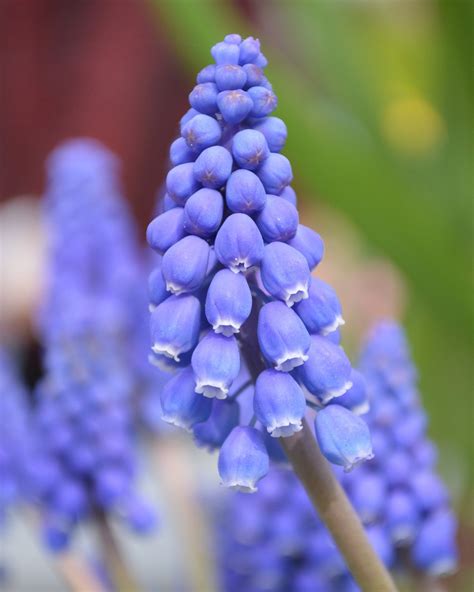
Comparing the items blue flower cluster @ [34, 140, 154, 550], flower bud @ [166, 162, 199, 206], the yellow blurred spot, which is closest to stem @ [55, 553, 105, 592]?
blue flower cluster @ [34, 140, 154, 550]

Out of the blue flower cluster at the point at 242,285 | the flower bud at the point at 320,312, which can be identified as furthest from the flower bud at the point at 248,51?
the flower bud at the point at 320,312

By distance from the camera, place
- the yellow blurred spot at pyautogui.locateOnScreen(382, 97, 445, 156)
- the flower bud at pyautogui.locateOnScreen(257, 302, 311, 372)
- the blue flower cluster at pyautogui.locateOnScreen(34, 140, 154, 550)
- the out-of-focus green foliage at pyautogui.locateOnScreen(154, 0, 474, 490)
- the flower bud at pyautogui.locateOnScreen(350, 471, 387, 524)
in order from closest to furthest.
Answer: the flower bud at pyautogui.locateOnScreen(257, 302, 311, 372)
the flower bud at pyautogui.locateOnScreen(350, 471, 387, 524)
the blue flower cluster at pyautogui.locateOnScreen(34, 140, 154, 550)
the out-of-focus green foliage at pyautogui.locateOnScreen(154, 0, 474, 490)
the yellow blurred spot at pyautogui.locateOnScreen(382, 97, 445, 156)

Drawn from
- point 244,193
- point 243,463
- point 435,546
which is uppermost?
point 244,193

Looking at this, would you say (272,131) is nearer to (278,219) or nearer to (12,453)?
(278,219)

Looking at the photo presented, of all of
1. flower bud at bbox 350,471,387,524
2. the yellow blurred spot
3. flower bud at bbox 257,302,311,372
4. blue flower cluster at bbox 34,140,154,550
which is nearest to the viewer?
→ flower bud at bbox 257,302,311,372

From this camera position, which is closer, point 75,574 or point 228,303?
point 228,303

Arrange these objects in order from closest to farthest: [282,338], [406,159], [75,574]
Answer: [282,338], [75,574], [406,159]

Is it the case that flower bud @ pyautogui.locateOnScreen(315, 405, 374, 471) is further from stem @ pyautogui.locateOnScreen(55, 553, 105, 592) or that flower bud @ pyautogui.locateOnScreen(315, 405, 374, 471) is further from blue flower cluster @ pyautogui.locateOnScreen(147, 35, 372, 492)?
stem @ pyautogui.locateOnScreen(55, 553, 105, 592)

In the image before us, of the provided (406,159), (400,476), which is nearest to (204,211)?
(400,476)
